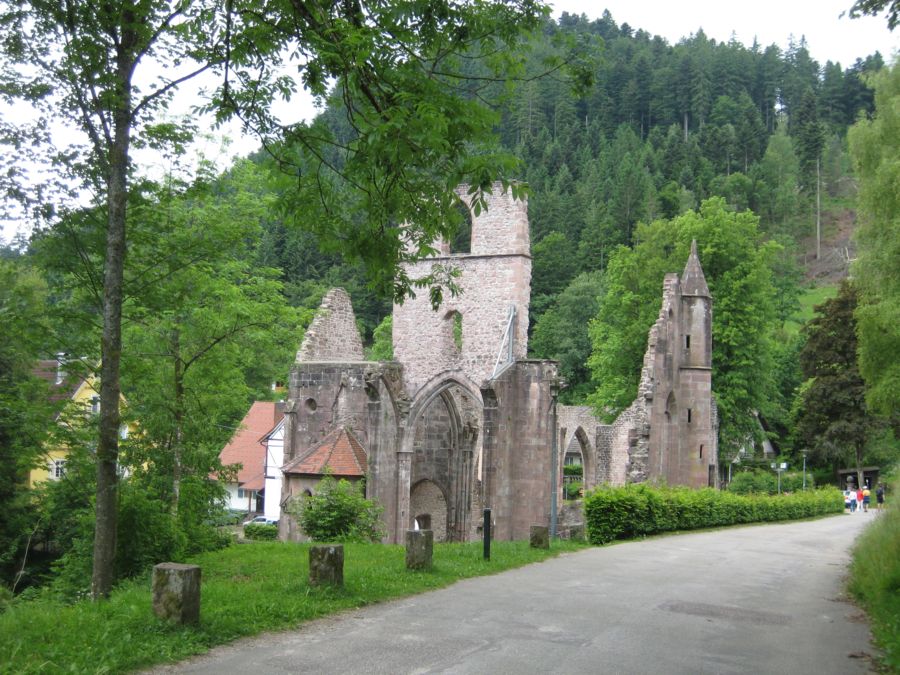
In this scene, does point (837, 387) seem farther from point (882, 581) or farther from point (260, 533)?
point (882, 581)

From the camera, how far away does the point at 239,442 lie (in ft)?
166

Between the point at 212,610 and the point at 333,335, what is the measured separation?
1945cm

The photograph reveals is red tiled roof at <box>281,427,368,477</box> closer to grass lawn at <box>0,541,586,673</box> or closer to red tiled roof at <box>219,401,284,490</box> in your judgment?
grass lawn at <box>0,541,586,673</box>

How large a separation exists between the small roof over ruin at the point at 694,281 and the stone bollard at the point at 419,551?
66.7 feet

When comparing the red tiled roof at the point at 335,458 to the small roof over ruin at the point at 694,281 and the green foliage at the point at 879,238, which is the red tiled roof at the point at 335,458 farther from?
the green foliage at the point at 879,238

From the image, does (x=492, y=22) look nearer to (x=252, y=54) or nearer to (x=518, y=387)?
(x=252, y=54)

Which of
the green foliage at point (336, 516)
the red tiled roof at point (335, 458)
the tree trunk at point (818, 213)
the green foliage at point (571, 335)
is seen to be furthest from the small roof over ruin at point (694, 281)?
the tree trunk at point (818, 213)

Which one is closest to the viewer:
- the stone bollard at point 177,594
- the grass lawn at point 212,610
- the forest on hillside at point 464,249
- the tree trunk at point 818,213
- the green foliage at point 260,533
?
the grass lawn at point 212,610

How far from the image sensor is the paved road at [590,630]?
7.07 meters

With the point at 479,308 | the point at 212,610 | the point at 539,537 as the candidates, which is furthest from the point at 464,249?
the point at 212,610

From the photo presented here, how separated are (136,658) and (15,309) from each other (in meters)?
4.60

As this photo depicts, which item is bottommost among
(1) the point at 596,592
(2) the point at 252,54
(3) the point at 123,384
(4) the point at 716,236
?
(1) the point at 596,592

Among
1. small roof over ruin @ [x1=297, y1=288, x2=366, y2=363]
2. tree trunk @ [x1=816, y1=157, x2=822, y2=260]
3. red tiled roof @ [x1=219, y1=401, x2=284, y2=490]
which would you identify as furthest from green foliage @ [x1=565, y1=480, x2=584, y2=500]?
tree trunk @ [x1=816, y1=157, x2=822, y2=260]

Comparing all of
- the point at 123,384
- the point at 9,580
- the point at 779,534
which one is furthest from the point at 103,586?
the point at 779,534
